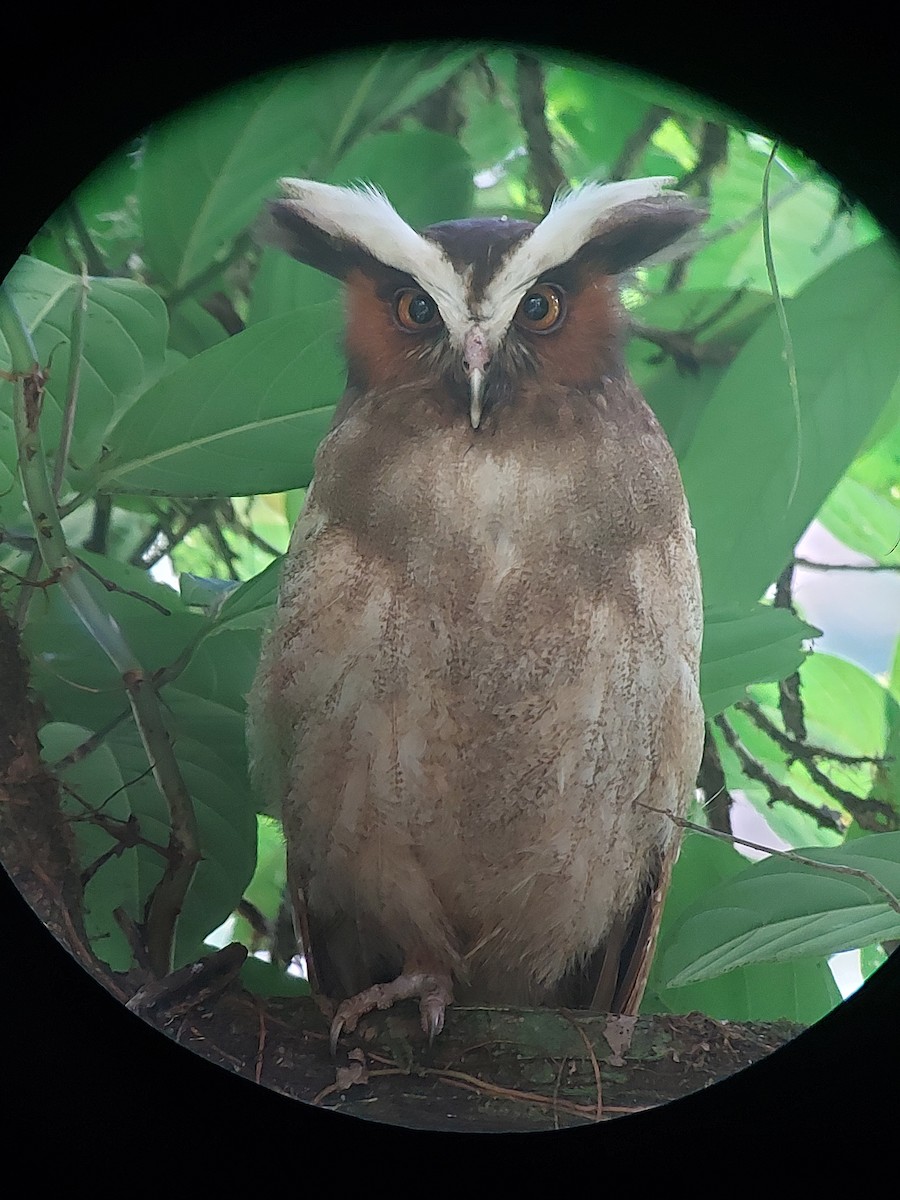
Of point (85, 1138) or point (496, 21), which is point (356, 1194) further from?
point (496, 21)

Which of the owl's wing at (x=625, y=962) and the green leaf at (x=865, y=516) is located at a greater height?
the green leaf at (x=865, y=516)

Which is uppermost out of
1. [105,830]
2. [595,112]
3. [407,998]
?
[595,112]

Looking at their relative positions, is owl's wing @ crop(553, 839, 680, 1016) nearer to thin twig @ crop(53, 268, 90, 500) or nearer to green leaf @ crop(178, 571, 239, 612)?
green leaf @ crop(178, 571, 239, 612)

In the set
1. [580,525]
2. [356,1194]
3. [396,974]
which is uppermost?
[580,525]

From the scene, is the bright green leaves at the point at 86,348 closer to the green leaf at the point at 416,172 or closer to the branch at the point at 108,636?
the branch at the point at 108,636

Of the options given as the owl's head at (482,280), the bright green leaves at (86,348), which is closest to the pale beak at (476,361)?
the owl's head at (482,280)

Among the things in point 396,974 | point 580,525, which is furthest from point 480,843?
point 580,525

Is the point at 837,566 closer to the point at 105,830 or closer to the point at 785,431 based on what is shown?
the point at 785,431

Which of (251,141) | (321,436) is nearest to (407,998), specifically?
(321,436)
